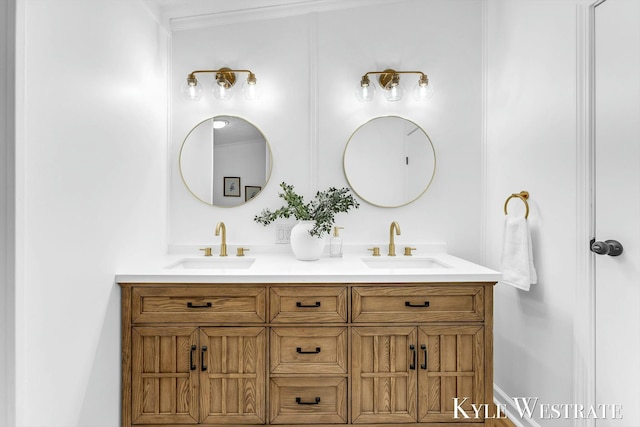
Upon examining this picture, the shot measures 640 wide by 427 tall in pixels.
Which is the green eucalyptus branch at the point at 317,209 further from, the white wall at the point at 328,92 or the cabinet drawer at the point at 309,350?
the cabinet drawer at the point at 309,350

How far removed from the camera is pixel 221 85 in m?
2.27

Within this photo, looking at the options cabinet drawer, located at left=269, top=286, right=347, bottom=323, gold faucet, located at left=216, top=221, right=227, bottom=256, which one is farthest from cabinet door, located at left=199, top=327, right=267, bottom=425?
gold faucet, located at left=216, top=221, right=227, bottom=256

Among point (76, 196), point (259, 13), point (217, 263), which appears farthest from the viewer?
point (259, 13)

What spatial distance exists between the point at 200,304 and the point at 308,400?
65cm

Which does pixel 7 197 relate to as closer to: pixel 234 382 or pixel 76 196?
pixel 76 196

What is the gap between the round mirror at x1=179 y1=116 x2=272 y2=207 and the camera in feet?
7.68

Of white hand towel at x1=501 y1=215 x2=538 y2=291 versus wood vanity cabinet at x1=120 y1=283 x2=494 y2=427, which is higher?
white hand towel at x1=501 y1=215 x2=538 y2=291

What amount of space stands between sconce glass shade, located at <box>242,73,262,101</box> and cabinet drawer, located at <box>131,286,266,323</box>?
1.23 m

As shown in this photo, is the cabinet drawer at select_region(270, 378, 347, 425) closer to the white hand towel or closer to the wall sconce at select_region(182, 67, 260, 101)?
the white hand towel

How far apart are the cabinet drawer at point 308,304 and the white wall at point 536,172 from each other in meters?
0.98

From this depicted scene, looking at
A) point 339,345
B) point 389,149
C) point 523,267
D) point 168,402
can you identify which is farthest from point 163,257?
point 523,267

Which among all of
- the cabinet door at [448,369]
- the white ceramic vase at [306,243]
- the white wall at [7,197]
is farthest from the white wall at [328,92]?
the white wall at [7,197]

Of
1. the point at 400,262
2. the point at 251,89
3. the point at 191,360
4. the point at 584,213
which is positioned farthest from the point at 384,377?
the point at 251,89

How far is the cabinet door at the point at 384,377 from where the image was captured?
169cm
